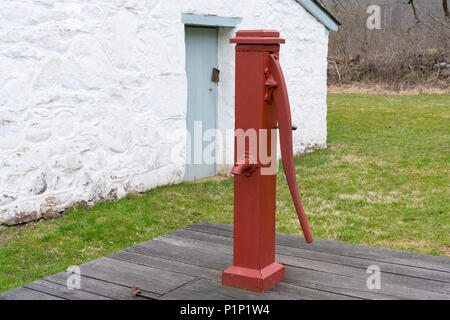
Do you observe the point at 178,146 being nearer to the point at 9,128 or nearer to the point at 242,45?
the point at 9,128

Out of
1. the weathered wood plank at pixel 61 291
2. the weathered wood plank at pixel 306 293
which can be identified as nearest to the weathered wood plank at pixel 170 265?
the weathered wood plank at pixel 306 293

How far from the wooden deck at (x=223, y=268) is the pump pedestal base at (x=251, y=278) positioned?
0.11ft

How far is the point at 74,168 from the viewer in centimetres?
542

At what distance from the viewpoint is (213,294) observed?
7.81 feet

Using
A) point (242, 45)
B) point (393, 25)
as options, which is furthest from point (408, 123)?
point (393, 25)

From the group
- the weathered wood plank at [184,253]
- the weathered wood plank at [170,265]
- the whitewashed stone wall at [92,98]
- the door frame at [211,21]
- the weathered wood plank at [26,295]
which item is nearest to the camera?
the weathered wood plank at [26,295]

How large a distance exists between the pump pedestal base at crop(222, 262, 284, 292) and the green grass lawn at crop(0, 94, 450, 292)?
2013mm

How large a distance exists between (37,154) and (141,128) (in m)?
1.32

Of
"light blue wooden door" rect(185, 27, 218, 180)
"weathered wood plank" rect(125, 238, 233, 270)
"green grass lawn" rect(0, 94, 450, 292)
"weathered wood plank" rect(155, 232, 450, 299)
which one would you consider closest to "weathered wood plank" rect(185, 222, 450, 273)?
"weathered wood plank" rect(155, 232, 450, 299)

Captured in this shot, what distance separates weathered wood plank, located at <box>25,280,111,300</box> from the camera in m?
2.34

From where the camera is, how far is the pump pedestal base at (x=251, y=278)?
2.43m

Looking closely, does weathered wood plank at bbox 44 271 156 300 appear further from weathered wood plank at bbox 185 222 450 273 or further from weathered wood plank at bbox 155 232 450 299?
weathered wood plank at bbox 185 222 450 273

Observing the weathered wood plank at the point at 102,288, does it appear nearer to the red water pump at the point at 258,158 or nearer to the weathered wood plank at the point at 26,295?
the weathered wood plank at the point at 26,295
